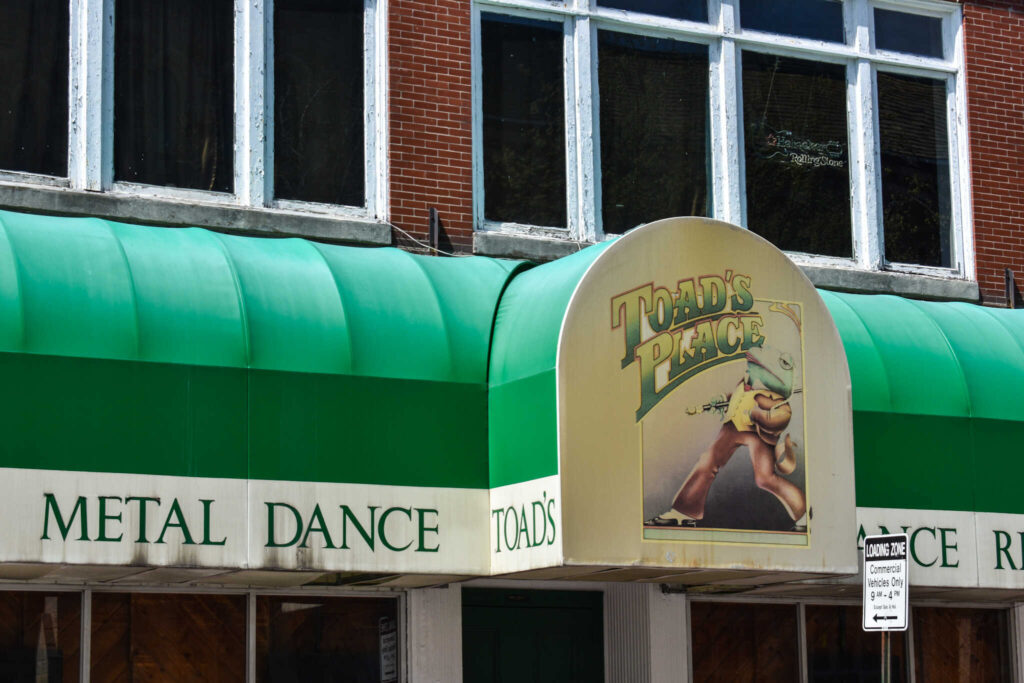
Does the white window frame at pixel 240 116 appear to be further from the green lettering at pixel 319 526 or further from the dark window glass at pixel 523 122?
the green lettering at pixel 319 526

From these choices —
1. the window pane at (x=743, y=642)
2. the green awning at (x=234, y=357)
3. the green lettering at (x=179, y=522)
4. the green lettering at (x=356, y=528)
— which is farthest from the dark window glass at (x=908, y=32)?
the green lettering at (x=179, y=522)

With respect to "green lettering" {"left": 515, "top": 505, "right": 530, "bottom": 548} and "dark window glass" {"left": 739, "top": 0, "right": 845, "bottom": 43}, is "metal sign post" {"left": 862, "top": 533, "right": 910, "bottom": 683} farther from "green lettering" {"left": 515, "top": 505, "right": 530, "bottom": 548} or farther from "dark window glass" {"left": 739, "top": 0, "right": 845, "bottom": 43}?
"dark window glass" {"left": 739, "top": 0, "right": 845, "bottom": 43}

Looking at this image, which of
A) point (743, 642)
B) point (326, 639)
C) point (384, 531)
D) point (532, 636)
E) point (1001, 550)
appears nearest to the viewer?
point (384, 531)

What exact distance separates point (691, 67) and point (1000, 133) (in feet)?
11.6

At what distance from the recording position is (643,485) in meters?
10.6

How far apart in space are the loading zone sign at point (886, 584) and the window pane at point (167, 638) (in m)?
4.65

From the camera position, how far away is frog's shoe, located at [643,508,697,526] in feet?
34.7

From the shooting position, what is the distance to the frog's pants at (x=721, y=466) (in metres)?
10.7

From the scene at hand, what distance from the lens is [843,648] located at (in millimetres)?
13914

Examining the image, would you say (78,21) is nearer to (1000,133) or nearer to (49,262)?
(49,262)

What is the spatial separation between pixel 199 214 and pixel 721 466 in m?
4.55

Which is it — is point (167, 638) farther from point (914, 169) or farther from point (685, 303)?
point (914, 169)

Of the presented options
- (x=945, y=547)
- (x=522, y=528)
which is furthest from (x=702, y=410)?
(x=945, y=547)

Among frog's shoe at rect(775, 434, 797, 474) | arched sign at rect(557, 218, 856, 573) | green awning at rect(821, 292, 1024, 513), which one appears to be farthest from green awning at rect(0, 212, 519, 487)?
green awning at rect(821, 292, 1024, 513)
